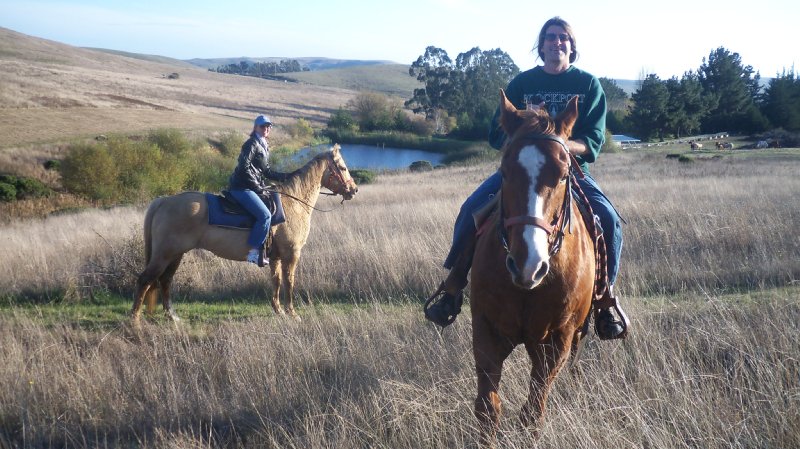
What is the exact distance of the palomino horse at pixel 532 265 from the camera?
101 inches

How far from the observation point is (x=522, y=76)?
4258 mm

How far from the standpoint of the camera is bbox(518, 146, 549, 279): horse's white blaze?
242cm

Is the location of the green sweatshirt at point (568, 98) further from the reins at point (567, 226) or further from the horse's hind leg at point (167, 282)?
the horse's hind leg at point (167, 282)

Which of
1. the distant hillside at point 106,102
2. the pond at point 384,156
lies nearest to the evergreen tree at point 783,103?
the pond at point 384,156

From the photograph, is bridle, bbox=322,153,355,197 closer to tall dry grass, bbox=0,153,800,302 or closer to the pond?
tall dry grass, bbox=0,153,800,302

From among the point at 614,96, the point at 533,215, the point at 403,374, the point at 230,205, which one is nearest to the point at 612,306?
the point at 533,215

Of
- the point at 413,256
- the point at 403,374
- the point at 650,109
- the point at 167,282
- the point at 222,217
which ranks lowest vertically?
the point at 167,282

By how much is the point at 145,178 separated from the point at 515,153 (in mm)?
26818

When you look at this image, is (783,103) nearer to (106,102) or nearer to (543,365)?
(543,365)

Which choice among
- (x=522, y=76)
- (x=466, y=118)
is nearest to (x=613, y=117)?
(x=466, y=118)

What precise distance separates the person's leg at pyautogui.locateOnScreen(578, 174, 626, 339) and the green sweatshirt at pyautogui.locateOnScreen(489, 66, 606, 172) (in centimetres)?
27

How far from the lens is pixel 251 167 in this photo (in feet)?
24.8

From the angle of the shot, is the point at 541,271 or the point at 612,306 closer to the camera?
the point at 541,271

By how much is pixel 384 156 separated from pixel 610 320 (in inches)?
2262
